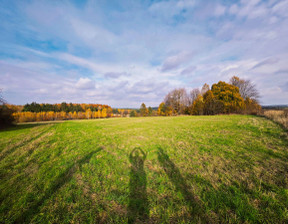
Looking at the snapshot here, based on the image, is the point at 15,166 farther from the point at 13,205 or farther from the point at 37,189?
the point at 13,205

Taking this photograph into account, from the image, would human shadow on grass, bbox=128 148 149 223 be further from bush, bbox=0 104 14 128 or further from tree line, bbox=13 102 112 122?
tree line, bbox=13 102 112 122

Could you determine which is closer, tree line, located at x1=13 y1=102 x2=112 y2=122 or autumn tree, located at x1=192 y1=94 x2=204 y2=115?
autumn tree, located at x1=192 y1=94 x2=204 y2=115

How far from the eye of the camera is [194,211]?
2.86m

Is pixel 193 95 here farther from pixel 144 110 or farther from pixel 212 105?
pixel 144 110

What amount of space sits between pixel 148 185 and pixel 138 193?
1.67 ft

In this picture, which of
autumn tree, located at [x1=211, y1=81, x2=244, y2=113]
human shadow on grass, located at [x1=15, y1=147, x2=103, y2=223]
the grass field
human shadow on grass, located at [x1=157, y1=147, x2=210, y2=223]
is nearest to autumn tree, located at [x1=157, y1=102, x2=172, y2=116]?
autumn tree, located at [x1=211, y1=81, x2=244, y2=113]

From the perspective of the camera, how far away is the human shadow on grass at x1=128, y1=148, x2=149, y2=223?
2889 millimetres

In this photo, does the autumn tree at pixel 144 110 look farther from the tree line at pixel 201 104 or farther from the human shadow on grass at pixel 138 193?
the human shadow on grass at pixel 138 193

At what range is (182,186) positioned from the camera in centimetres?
381

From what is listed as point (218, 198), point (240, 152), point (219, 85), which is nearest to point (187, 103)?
point (219, 85)

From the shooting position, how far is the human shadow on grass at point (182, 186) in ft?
8.99

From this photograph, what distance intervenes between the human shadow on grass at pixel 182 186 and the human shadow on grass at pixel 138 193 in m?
1.12

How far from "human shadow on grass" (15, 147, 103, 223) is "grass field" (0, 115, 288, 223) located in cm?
2

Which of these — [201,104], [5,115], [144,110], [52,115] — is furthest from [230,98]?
[52,115]
